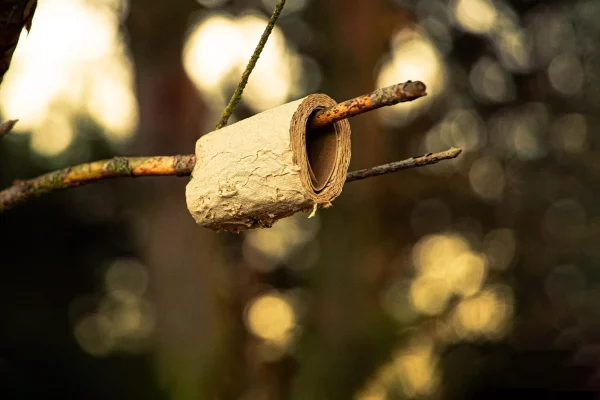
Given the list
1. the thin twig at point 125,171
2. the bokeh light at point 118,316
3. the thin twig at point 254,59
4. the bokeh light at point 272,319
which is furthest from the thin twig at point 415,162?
the bokeh light at point 118,316

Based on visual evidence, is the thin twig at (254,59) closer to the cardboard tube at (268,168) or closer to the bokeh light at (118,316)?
the cardboard tube at (268,168)

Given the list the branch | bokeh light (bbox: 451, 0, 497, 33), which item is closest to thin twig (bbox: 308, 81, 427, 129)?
the branch

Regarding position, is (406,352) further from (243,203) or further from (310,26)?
(243,203)

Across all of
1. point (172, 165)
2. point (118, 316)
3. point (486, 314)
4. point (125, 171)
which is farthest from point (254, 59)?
point (118, 316)

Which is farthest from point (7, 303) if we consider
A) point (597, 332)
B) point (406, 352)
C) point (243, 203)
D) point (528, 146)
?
point (243, 203)

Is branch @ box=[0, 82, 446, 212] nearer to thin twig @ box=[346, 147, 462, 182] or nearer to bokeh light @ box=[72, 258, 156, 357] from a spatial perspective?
thin twig @ box=[346, 147, 462, 182]
